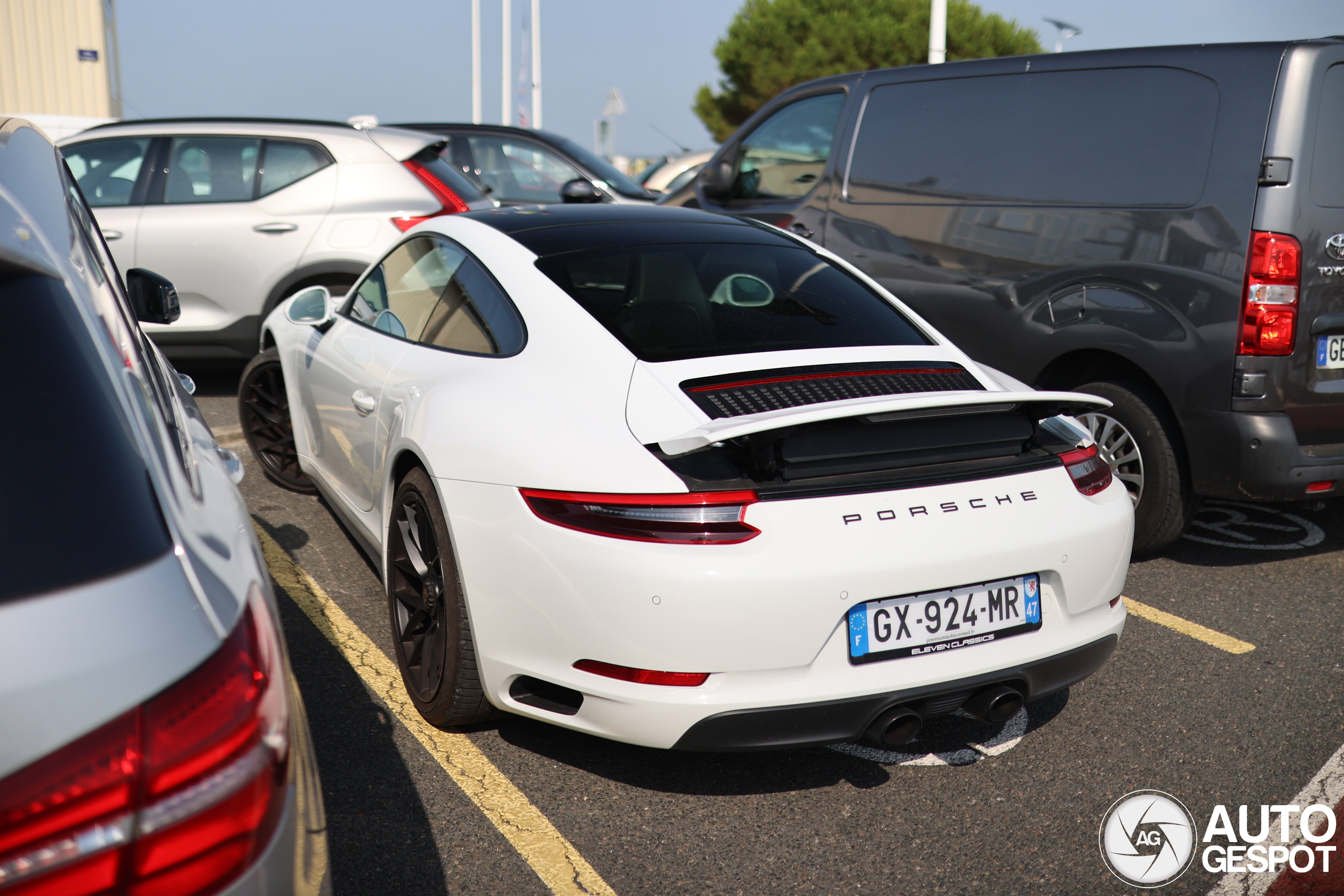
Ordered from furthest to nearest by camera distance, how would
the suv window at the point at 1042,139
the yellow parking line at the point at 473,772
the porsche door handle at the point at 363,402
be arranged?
1. the suv window at the point at 1042,139
2. the porsche door handle at the point at 363,402
3. the yellow parking line at the point at 473,772

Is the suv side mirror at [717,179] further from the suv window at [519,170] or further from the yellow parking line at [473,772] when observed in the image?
the yellow parking line at [473,772]

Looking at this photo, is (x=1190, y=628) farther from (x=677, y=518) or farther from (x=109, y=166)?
(x=109, y=166)

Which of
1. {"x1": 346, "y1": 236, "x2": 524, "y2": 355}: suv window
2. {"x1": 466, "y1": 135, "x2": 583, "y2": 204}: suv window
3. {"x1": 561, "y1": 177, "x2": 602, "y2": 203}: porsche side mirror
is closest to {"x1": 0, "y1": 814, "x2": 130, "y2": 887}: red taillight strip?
{"x1": 346, "y1": 236, "x2": 524, "y2": 355}: suv window

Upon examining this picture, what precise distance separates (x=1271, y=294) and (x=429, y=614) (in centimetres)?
319

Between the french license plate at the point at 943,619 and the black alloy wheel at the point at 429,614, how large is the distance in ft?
3.34

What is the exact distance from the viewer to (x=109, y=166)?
23.3 ft

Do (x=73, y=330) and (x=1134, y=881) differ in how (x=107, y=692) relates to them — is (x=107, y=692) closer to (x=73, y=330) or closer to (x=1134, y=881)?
(x=73, y=330)

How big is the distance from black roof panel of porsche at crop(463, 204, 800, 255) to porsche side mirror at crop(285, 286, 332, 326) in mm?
769

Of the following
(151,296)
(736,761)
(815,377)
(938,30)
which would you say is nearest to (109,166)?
(151,296)

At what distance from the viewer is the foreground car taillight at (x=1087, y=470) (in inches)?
112

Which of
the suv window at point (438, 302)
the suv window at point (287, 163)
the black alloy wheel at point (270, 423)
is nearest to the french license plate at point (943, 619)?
the suv window at point (438, 302)

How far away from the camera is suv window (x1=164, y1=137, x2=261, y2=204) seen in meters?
6.95

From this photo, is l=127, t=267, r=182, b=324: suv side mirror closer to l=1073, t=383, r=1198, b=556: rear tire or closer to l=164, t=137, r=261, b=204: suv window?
l=1073, t=383, r=1198, b=556: rear tire

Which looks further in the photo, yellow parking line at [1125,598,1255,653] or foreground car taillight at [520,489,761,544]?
yellow parking line at [1125,598,1255,653]
